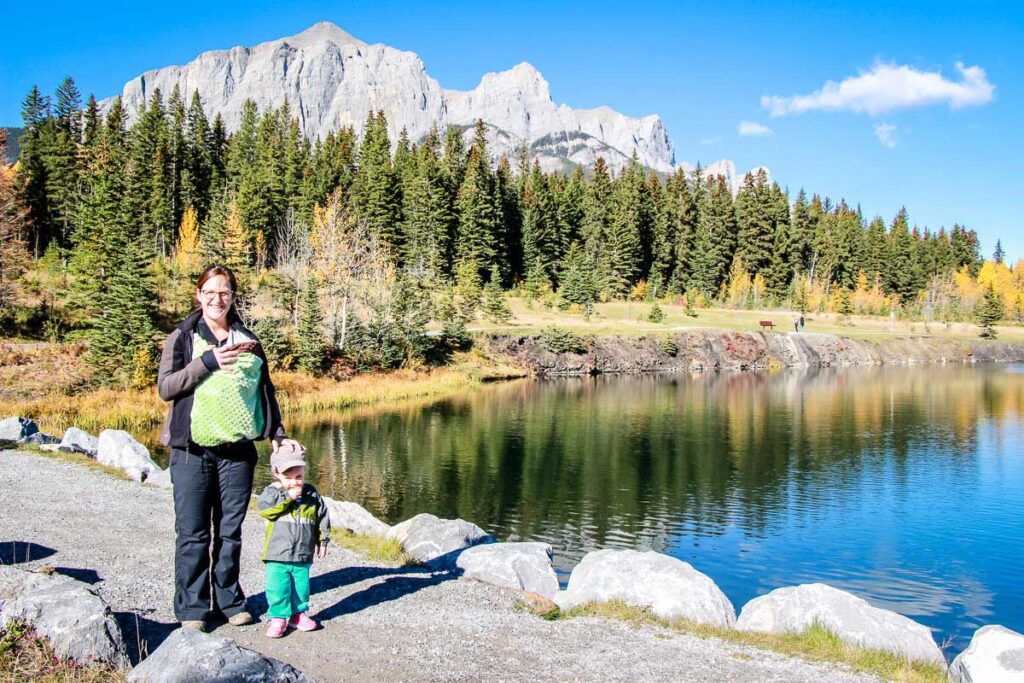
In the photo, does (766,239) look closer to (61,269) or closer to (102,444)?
(61,269)

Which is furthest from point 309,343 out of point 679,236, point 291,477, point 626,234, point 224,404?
point 679,236

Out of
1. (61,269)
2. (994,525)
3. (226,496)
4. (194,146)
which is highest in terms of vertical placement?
(194,146)

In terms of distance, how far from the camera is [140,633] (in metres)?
6.44

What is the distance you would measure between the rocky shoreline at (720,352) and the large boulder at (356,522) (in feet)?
145

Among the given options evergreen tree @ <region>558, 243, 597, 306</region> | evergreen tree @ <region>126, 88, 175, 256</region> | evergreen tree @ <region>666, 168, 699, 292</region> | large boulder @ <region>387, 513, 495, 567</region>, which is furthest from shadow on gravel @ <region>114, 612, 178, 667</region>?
evergreen tree @ <region>666, 168, 699, 292</region>

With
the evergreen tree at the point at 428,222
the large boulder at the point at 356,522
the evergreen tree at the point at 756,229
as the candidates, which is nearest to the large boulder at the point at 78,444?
the large boulder at the point at 356,522

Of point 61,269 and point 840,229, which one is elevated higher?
point 840,229

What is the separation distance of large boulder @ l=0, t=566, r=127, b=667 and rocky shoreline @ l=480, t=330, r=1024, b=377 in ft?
170

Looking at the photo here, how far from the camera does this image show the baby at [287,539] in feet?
21.2

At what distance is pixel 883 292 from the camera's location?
10856cm

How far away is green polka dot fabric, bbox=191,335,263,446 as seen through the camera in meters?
6.05

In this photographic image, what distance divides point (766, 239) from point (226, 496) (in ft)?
328

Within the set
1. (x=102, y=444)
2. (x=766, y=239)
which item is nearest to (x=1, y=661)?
(x=102, y=444)

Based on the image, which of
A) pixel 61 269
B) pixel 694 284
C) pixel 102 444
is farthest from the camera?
pixel 694 284
